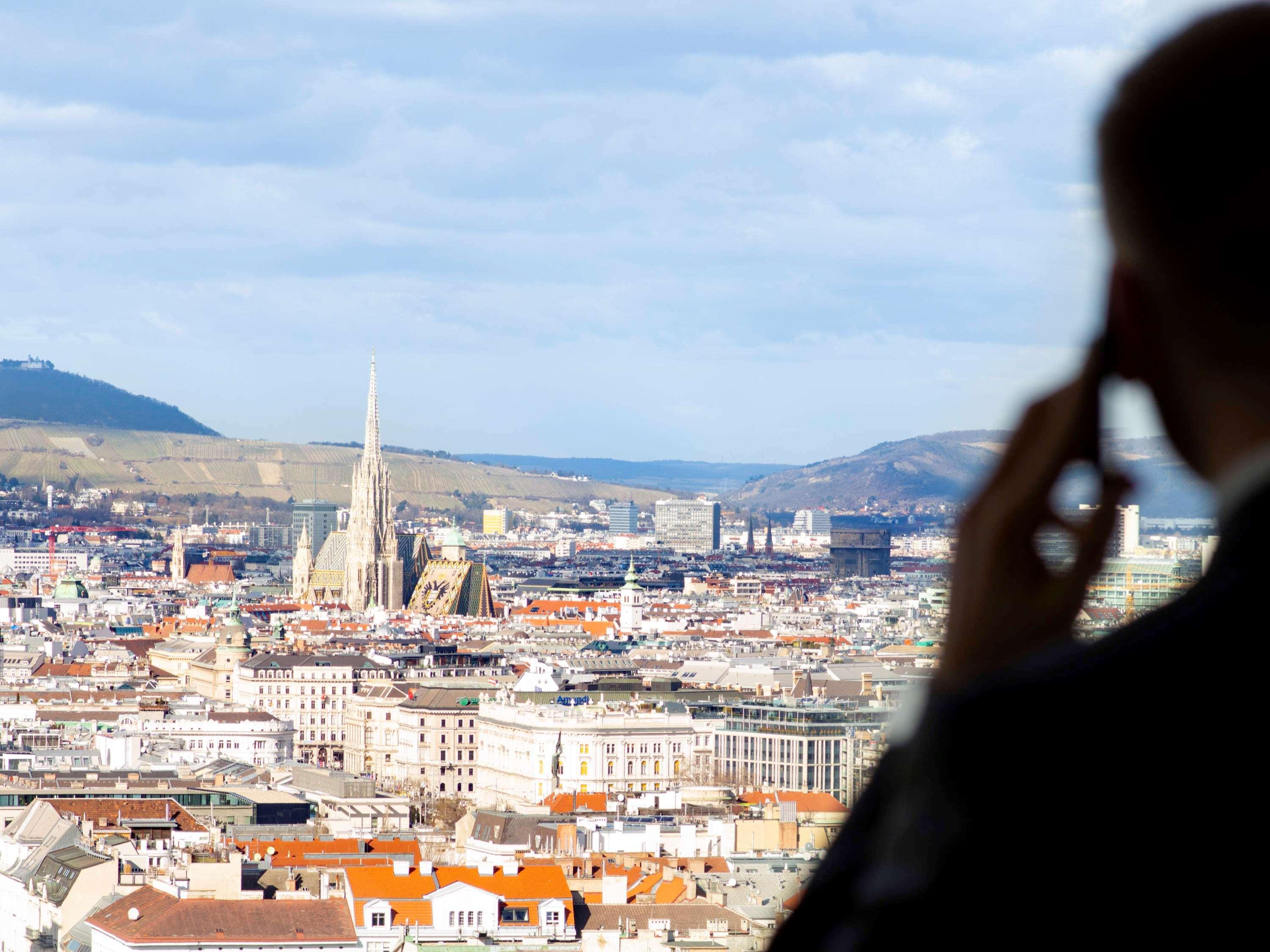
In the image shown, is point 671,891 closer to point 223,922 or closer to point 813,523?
point 223,922

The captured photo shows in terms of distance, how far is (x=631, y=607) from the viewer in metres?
94.6

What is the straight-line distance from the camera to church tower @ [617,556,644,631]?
9356 centimetres

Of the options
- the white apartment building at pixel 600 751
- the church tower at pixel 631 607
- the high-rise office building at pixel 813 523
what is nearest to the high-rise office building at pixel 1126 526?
the white apartment building at pixel 600 751

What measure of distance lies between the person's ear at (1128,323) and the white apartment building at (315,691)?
65.3 meters

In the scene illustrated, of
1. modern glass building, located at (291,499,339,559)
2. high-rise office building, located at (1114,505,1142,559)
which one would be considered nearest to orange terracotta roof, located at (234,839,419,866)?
high-rise office building, located at (1114,505,1142,559)

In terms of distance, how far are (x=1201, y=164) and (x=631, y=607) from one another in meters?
93.9

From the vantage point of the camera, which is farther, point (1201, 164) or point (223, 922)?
point (223, 922)

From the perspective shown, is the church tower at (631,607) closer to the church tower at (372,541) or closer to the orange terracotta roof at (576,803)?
the church tower at (372,541)

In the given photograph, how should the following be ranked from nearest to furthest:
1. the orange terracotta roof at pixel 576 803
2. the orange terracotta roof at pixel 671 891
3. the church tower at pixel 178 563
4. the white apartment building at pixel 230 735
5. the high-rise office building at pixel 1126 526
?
the high-rise office building at pixel 1126 526
the orange terracotta roof at pixel 671 891
the orange terracotta roof at pixel 576 803
the white apartment building at pixel 230 735
the church tower at pixel 178 563

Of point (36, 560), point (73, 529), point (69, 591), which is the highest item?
point (73, 529)

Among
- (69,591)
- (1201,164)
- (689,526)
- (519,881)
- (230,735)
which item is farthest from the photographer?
(689,526)

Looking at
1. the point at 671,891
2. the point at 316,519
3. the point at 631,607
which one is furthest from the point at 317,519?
the point at 671,891

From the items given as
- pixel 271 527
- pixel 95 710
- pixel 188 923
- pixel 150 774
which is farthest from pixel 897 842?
pixel 271 527

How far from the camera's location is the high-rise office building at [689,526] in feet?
626
